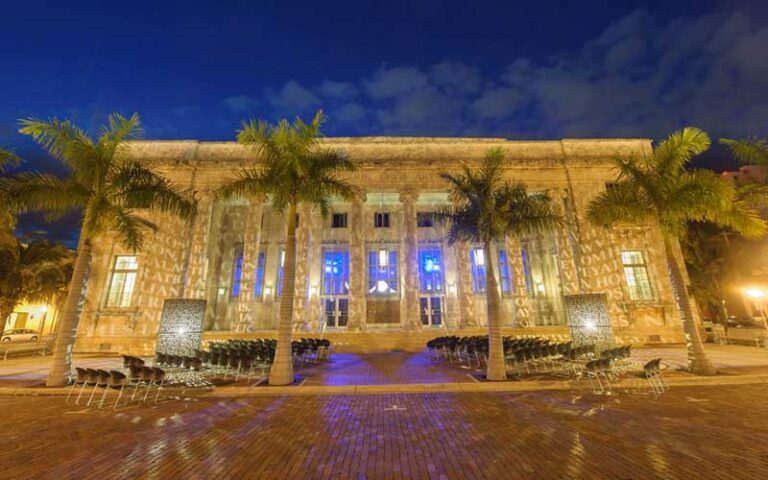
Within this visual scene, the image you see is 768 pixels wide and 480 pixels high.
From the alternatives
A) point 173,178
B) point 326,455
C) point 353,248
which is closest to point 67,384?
point 326,455

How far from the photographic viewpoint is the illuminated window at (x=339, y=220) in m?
24.8

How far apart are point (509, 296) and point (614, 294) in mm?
6397

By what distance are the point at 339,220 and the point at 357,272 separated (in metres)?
6.39

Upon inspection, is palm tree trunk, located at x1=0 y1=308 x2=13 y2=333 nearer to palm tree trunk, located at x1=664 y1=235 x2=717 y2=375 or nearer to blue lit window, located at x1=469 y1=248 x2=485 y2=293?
blue lit window, located at x1=469 y1=248 x2=485 y2=293

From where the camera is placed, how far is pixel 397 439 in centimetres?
514

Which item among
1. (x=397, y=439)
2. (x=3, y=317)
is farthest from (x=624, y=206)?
(x=3, y=317)

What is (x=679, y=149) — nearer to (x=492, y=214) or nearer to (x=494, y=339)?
(x=492, y=214)

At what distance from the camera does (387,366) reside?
12.4m

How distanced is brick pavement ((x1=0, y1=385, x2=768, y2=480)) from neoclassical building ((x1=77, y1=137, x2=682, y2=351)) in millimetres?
11066

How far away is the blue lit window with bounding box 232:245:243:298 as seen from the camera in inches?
934

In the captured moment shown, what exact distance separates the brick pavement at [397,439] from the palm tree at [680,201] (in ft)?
11.4

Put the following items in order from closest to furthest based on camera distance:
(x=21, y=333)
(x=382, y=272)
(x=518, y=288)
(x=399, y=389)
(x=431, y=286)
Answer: (x=399, y=389)
(x=518, y=288)
(x=431, y=286)
(x=382, y=272)
(x=21, y=333)

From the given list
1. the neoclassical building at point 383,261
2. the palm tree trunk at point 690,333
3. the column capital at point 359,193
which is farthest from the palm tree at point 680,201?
the column capital at point 359,193

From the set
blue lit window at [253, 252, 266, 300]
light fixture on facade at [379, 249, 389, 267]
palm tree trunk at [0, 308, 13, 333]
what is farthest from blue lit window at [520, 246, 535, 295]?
palm tree trunk at [0, 308, 13, 333]
